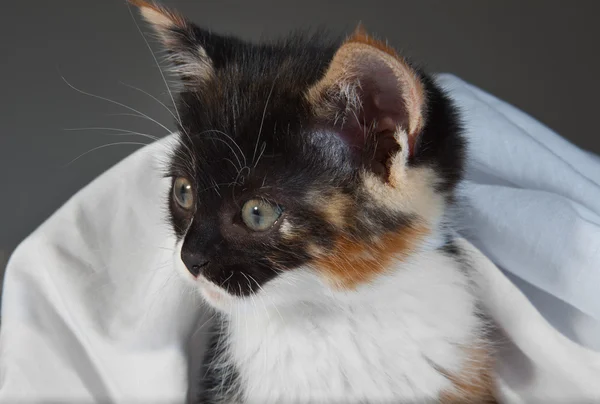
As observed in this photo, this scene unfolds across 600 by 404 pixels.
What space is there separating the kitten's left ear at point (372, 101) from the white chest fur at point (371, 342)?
0.68 ft

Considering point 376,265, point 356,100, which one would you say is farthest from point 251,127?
→ point 376,265

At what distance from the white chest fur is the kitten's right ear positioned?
393 millimetres

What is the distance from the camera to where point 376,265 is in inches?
33.2

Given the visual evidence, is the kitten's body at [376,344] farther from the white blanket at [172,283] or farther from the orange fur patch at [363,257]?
the white blanket at [172,283]

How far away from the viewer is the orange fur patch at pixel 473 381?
973 mm

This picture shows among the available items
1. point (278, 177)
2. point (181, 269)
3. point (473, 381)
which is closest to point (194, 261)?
point (181, 269)

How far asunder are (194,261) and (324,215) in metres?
0.19

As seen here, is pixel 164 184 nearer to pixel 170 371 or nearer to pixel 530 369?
pixel 170 371

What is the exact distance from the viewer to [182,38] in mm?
938

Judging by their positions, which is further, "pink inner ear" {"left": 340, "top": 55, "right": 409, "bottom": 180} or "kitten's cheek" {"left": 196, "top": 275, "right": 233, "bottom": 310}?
"kitten's cheek" {"left": 196, "top": 275, "right": 233, "bottom": 310}

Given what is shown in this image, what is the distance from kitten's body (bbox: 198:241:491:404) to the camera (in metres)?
0.92

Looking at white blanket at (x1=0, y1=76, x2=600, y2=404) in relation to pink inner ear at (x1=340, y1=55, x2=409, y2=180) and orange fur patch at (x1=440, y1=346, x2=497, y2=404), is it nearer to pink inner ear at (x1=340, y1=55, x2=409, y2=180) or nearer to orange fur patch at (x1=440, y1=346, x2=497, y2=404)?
orange fur patch at (x1=440, y1=346, x2=497, y2=404)

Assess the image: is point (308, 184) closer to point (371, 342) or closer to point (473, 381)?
point (371, 342)

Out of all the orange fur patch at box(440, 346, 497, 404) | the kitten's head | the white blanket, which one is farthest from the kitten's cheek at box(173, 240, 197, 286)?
the orange fur patch at box(440, 346, 497, 404)
